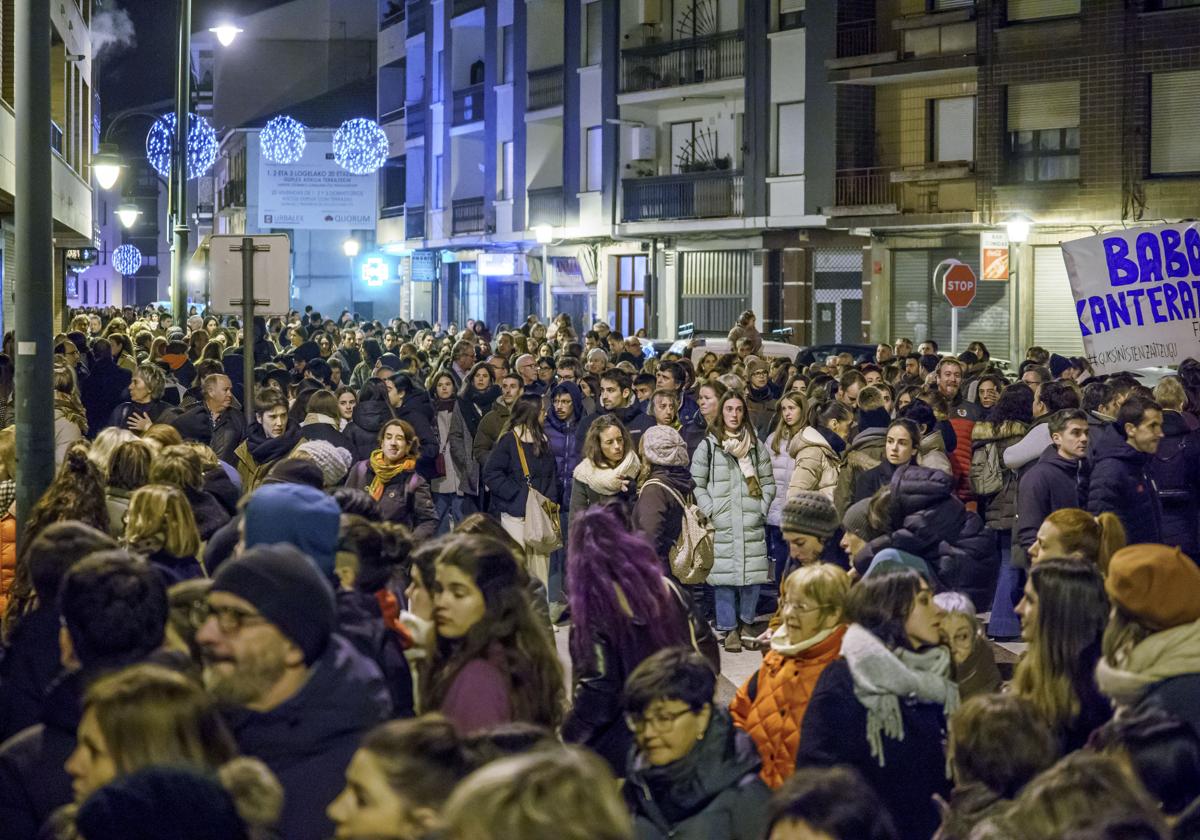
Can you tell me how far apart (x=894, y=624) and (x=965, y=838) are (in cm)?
135

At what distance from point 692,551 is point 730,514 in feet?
1.22

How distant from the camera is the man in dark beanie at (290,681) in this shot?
4.01 m

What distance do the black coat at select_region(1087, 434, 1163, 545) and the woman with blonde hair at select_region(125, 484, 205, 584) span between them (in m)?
5.40

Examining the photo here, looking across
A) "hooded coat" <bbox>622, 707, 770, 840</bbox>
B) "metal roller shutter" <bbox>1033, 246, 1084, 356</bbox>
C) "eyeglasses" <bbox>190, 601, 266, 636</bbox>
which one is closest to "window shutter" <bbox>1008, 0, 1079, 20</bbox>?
"metal roller shutter" <bbox>1033, 246, 1084, 356</bbox>

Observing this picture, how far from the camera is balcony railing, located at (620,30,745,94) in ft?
121

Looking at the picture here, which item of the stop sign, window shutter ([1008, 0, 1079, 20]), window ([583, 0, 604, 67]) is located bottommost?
the stop sign

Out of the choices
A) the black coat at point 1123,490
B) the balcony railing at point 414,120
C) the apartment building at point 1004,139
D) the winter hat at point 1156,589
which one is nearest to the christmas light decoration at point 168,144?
the apartment building at point 1004,139

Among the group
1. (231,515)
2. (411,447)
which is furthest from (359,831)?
(411,447)

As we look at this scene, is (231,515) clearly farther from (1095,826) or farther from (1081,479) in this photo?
(1095,826)

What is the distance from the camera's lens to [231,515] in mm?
8477

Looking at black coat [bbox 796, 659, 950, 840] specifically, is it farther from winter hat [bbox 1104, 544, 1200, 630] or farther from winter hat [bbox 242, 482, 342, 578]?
winter hat [bbox 242, 482, 342, 578]

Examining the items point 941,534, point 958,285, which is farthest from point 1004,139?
point 941,534

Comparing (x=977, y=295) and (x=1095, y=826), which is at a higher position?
(x=977, y=295)

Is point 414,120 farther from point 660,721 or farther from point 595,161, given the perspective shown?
point 660,721
